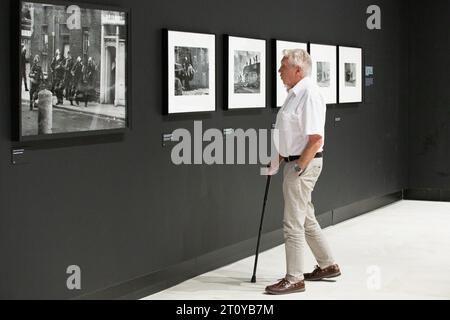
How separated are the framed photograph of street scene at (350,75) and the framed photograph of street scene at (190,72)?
3519mm

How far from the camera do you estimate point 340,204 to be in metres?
11.3

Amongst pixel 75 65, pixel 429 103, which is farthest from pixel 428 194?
pixel 75 65

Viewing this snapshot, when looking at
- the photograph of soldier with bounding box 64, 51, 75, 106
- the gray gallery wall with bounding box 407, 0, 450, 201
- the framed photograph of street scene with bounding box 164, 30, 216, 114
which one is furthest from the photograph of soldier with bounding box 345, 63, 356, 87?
the photograph of soldier with bounding box 64, 51, 75, 106

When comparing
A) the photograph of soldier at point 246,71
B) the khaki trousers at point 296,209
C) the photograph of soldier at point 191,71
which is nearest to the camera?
the khaki trousers at point 296,209

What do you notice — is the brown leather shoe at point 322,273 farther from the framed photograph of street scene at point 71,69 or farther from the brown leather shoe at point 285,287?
the framed photograph of street scene at point 71,69

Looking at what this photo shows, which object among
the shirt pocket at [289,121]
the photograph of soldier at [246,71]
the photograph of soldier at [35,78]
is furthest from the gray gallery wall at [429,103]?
the photograph of soldier at [35,78]

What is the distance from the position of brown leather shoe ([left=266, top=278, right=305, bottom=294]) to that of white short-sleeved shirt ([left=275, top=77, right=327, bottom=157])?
3.64ft

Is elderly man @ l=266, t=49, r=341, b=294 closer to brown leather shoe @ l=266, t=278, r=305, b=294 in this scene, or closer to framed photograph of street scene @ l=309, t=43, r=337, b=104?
brown leather shoe @ l=266, t=278, r=305, b=294

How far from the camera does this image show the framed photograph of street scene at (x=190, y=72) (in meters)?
7.43

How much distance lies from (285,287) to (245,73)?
247 centimetres

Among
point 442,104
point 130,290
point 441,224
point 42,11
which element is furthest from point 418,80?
point 42,11

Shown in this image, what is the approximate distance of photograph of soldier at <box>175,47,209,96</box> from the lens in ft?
24.8

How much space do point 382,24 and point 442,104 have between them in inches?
71.7
